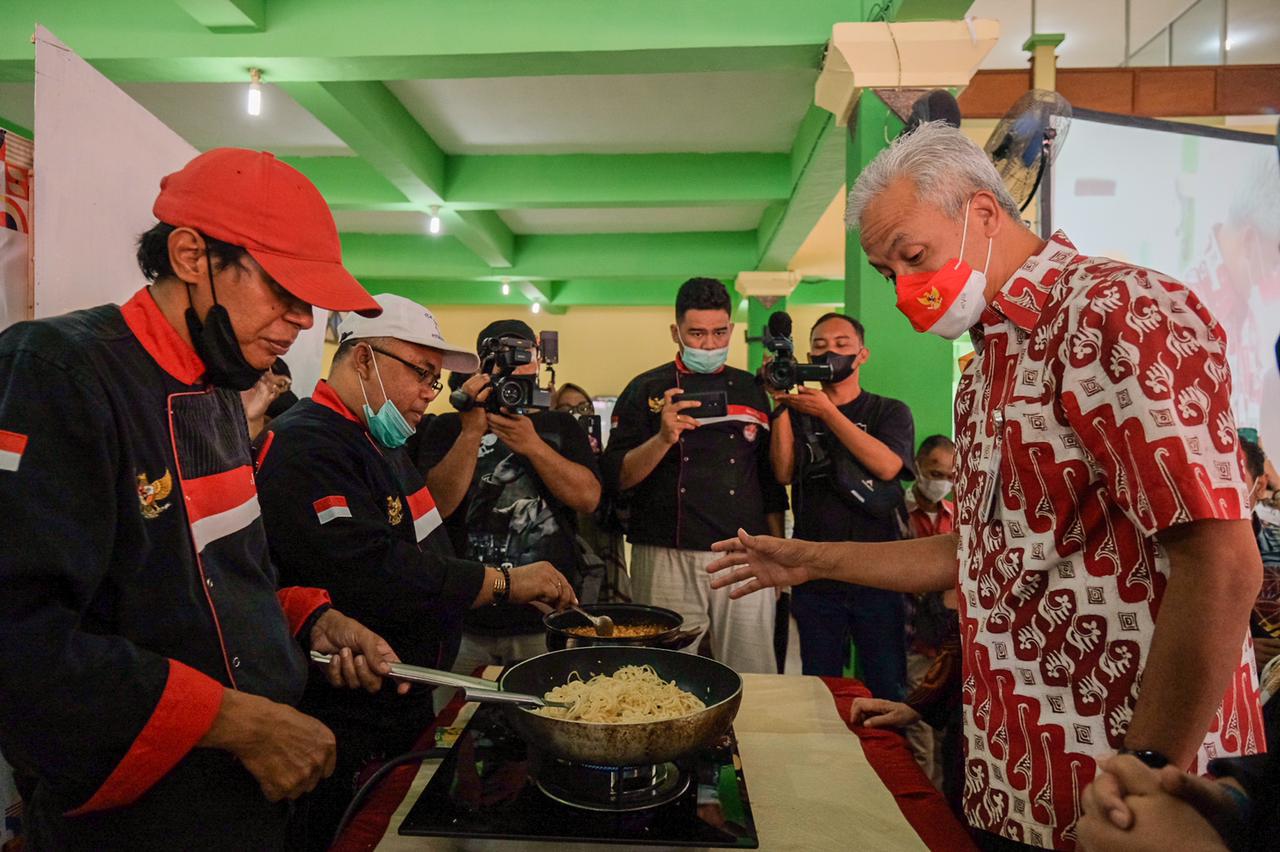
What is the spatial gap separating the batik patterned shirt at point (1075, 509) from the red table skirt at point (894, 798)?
7cm

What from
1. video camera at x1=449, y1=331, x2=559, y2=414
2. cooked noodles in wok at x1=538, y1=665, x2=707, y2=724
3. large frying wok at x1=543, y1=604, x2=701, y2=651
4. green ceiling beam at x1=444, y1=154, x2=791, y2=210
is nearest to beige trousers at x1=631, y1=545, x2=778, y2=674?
video camera at x1=449, y1=331, x2=559, y2=414

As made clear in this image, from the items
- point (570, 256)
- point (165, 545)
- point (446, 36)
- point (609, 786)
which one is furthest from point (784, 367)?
point (570, 256)

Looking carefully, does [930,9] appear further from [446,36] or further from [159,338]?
[159,338]

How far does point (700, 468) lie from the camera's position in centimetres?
263

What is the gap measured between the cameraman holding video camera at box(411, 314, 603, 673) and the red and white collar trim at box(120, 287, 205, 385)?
3.85 ft

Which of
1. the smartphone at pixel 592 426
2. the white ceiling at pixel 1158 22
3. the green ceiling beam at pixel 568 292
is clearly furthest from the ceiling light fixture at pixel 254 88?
the green ceiling beam at pixel 568 292

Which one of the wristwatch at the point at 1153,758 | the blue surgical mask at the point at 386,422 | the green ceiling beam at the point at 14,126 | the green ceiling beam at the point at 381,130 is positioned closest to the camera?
the wristwatch at the point at 1153,758

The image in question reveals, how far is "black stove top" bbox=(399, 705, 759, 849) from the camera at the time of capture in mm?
914

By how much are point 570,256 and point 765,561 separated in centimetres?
688

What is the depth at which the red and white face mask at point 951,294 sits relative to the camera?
44.9 inches

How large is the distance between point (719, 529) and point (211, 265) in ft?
6.20

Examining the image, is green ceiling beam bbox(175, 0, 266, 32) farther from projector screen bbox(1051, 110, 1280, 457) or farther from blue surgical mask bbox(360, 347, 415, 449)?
projector screen bbox(1051, 110, 1280, 457)

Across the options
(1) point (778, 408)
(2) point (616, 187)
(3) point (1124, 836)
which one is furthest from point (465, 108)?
(3) point (1124, 836)

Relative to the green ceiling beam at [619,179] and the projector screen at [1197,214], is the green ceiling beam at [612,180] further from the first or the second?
the projector screen at [1197,214]
